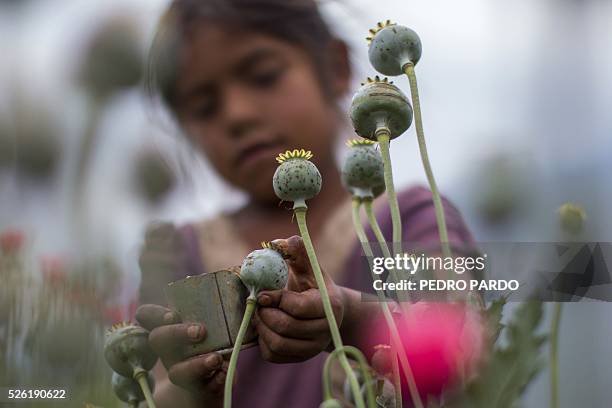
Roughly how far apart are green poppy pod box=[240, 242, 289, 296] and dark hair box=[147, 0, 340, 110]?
2.91 feet

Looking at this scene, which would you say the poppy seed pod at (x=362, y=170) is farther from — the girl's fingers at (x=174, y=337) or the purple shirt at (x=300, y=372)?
the purple shirt at (x=300, y=372)

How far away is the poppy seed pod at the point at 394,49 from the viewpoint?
0.34m

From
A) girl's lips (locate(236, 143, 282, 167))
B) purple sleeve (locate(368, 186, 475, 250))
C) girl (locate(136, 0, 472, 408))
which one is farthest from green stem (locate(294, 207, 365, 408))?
girl's lips (locate(236, 143, 282, 167))

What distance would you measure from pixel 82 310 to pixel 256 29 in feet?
2.72

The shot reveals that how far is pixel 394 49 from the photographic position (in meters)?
0.34

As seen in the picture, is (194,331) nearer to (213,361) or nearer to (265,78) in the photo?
(213,361)

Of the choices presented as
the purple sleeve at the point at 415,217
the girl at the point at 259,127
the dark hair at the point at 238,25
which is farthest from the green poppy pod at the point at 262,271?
the dark hair at the point at 238,25

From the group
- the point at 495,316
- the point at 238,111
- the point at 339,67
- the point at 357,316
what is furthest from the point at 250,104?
the point at 495,316

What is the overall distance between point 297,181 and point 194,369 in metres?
0.08

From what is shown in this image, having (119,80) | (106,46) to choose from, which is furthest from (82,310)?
(106,46)

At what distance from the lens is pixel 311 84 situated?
3.75ft

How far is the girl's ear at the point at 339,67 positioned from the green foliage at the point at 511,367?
983 mm

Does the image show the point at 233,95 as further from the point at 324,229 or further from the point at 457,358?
the point at 457,358

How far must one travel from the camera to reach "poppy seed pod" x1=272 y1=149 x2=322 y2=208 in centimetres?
33
